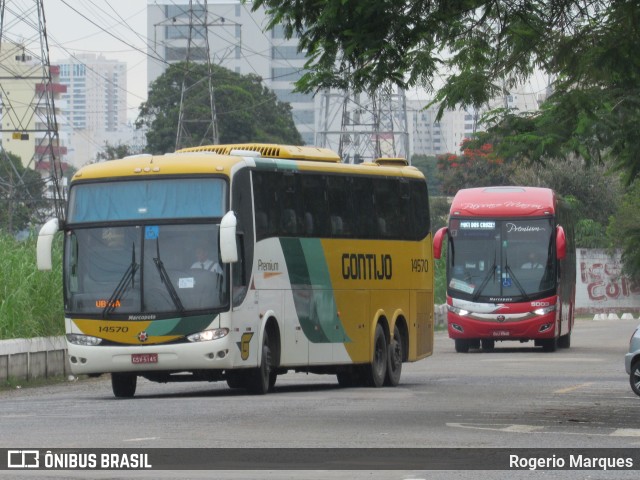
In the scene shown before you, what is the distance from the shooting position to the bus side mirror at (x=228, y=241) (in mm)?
18547

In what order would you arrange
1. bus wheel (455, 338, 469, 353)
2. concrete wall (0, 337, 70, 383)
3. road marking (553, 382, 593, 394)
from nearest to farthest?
road marking (553, 382, 593, 394) < concrete wall (0, 337, 70, 383) < bus wheel (455, 338, 469, 353)

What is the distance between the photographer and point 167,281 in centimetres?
1916

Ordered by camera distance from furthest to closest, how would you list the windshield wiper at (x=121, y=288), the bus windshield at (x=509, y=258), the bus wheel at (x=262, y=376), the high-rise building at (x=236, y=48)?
the high-rise building at (x=236, y=48), the bus windshield at (x=509, y=258), the bus wheel at (x=262, y=376), the windshield wiper at (x=121, y=288)

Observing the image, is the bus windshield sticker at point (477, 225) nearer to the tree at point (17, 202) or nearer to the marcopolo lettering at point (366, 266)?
the marcopolo lettering at point (366, 266)

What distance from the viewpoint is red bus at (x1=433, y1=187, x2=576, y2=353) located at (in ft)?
117

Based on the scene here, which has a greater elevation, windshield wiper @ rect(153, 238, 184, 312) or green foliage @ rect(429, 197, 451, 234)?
green foliage @ rect(429, 197, 451, 234)

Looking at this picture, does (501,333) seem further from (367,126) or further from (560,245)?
(367,126)

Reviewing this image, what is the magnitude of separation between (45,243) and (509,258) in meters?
18.2

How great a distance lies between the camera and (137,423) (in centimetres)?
1501

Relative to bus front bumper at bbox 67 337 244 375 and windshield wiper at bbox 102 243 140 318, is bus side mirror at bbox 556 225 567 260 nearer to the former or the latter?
bus front bumper at bbox 67 337 244 375

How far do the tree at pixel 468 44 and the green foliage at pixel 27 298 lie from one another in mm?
10249

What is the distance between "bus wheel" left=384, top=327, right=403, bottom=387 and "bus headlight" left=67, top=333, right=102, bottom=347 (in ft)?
18.1

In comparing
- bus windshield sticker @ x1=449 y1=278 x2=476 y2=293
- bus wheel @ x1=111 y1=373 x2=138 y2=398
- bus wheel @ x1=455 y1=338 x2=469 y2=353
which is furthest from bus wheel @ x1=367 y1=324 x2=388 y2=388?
bus wheel @ x1=455 y1=338 x2=469 y2=353

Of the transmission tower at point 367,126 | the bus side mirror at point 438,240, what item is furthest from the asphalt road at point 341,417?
the transmission tower at point 367,126
